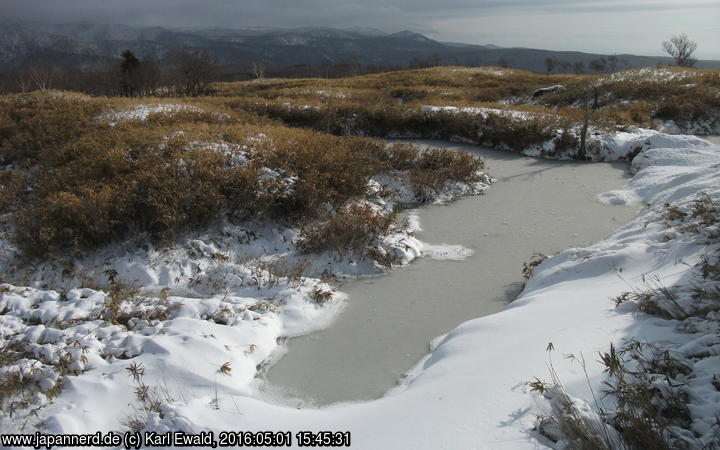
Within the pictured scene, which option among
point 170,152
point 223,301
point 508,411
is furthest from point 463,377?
point 170,152

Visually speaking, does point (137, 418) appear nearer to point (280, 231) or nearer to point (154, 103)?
point (280, 231)

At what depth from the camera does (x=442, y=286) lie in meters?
8.55

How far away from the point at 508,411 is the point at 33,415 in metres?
4.91

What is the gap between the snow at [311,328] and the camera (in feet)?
13.6

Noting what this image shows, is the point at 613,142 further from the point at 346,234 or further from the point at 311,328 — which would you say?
the point at 311,328

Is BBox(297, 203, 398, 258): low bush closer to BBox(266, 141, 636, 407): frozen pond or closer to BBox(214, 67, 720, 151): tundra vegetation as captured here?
BBox(266, 141, 636, 407): frozen pond

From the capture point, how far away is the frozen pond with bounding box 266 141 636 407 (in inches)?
240

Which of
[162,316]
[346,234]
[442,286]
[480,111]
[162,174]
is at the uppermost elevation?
[480,111]

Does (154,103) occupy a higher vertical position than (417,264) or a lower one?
higher

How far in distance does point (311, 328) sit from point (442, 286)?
2.75 m

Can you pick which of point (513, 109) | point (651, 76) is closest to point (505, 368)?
point (513, 109)

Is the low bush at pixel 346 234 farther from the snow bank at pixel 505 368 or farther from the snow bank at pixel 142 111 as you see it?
the snow bank at pixel 142 111

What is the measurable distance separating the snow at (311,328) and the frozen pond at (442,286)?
37 cm

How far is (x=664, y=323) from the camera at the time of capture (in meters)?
4.96
